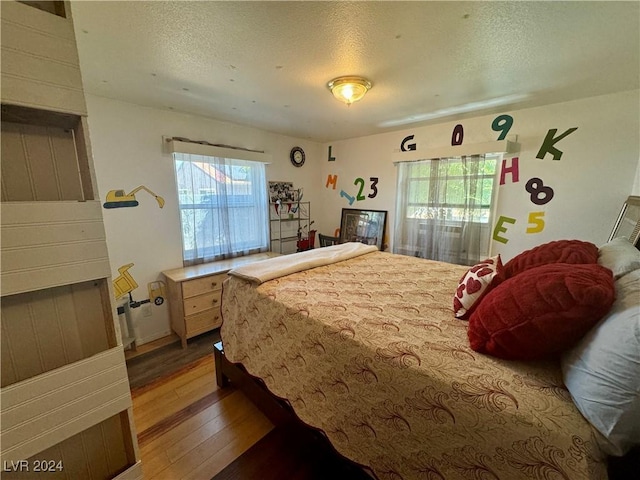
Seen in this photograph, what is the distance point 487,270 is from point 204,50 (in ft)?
6.68

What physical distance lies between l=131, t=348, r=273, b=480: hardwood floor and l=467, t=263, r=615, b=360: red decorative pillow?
→ 1.49 m

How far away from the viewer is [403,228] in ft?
11.4

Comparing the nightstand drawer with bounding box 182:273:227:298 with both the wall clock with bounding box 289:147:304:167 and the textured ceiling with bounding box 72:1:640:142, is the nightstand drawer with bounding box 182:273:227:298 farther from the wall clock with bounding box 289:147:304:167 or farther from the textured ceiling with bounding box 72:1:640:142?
the wall clock with bounding box 289:147:304:167

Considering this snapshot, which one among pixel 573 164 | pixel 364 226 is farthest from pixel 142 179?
pixel 573 164

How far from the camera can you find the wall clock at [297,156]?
3.88 meters

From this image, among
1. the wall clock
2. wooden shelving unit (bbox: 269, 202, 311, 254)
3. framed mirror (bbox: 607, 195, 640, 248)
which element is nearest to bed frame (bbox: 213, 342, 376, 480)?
wooden shelving unit (bbox: 269, 202, 311, 254)

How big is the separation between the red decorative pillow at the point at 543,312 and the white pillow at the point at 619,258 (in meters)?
0.18

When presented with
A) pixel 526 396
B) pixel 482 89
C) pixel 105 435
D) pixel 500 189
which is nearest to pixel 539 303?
pixel 526 396

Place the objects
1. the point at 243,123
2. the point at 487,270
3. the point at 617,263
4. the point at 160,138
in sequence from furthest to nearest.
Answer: the point at 243,123, the point at 160,138, the point at 487,270, the point at 617,263

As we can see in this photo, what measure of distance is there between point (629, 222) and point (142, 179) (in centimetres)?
413

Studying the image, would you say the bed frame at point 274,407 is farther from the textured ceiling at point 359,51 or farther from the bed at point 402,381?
the textured ceiling at point 359,51

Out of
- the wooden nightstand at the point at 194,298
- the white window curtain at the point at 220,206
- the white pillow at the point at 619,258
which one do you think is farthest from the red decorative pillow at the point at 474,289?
the white window curtain at the point at 220,206

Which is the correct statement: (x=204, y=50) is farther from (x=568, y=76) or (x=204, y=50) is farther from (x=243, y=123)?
(x=568, y=76)

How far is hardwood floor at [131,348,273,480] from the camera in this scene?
1426mm
